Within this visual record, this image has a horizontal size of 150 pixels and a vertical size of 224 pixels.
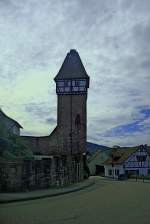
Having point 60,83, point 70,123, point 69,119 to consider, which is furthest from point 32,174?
point 60,83

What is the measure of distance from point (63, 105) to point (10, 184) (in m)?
37.3

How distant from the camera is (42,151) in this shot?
6050 cm

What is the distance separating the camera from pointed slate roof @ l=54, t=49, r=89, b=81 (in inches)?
2566

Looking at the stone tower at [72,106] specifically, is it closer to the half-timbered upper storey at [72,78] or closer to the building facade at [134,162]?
the half-timbered upper storey at [72,78]

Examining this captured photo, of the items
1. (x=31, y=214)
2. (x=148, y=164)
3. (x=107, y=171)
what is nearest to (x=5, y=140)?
(x=31, y=214)

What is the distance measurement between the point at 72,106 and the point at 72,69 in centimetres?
622

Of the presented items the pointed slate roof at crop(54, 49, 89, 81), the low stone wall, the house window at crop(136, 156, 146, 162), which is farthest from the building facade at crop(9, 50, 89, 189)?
the house window at crop(136, 156, 146, 162)

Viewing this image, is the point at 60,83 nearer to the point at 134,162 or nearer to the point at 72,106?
the point at 72,106

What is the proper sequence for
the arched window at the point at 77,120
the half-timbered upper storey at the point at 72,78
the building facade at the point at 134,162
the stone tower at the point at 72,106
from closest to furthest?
the stone tower at the point at 72,106 → the arched window at the point at 77,120 → the half-timbered upper storey at the point at 72,78 → the building facade at the point at 134,162

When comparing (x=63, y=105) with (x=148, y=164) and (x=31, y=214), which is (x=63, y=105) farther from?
(x=31, y=214)

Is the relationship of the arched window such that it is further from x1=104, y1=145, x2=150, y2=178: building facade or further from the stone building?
x1=104, y1=145, x2=150, y2=178: building facade

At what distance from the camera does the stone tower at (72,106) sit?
60.1 m

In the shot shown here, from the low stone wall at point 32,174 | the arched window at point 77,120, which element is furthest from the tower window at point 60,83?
the low stone wall at point 32,174

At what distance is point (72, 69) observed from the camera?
66125 millimetres
